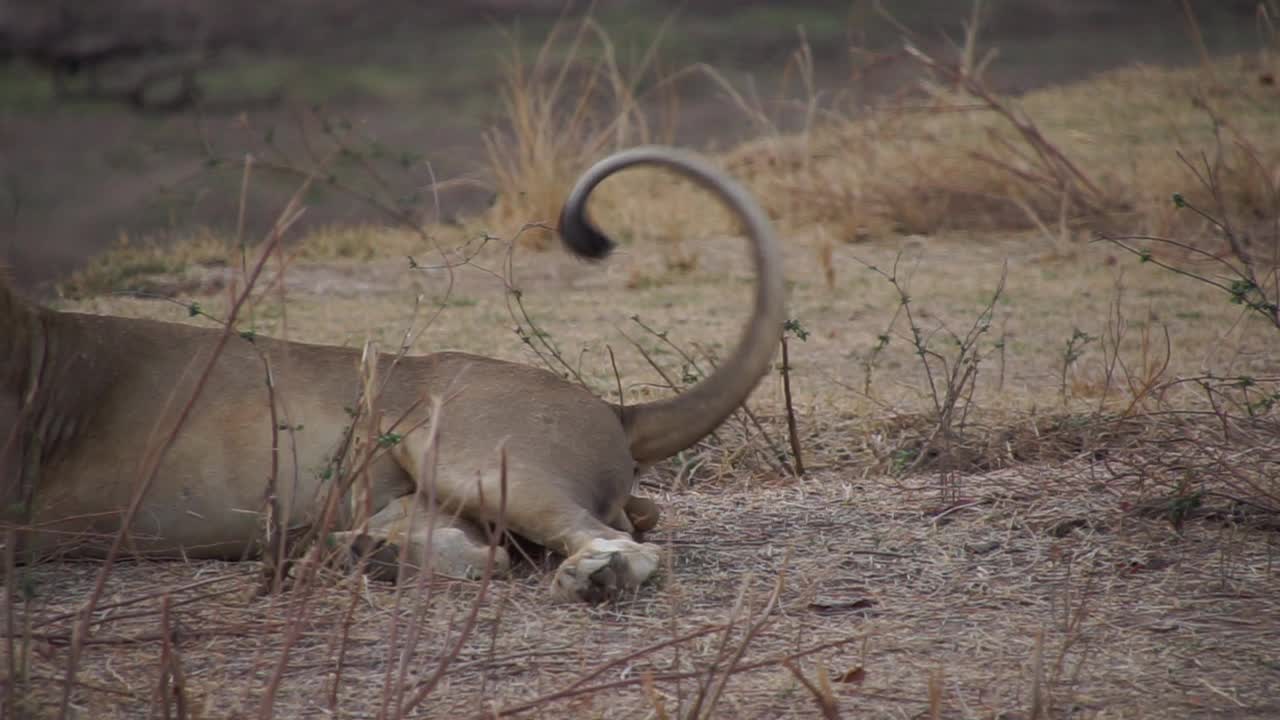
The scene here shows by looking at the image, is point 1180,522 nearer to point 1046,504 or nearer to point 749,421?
point 1046,504

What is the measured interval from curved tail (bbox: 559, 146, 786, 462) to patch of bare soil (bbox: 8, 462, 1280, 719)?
207 mm

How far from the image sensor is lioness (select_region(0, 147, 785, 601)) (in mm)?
2959

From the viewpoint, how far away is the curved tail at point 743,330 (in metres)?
2.90

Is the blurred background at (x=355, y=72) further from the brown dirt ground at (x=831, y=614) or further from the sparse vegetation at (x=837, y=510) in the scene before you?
the brown dirt ground at (x=831, y=614)

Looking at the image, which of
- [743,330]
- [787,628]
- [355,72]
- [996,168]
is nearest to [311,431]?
[743,330]

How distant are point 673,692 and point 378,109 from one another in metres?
Result: 14.2

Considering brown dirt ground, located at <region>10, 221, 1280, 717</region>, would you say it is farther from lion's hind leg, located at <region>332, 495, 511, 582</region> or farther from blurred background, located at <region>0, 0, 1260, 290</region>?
blurred background, located at <region>0, 0, 1260, 290</region>

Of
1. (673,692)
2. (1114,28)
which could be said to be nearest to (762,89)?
(1114,28)

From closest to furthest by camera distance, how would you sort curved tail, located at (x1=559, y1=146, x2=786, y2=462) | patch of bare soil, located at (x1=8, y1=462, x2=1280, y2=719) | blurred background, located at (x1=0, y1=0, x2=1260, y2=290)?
patch of bare soil, located at (x1=8, y1=462, x2=1280, y2=719) → curved tail, located at (x1=559, y1=146, x2=786, y2=462) → blurred background, located at (x1=0, y1=0, x2=1260, y2=290)

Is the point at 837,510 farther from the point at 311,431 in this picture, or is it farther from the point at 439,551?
the point at 311,431

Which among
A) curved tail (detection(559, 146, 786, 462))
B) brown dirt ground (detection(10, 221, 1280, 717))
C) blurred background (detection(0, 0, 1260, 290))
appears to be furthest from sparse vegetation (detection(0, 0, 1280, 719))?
blurred background (detection(0, 0, 1260, 290))

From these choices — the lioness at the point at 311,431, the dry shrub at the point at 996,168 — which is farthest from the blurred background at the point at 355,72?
the lioness at the point at 311,431

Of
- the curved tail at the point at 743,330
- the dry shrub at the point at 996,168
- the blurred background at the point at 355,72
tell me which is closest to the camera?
the curved tail at the point at 743,330

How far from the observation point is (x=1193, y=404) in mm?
4086
